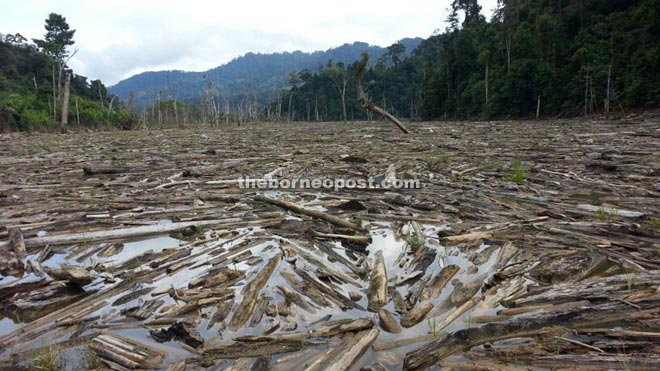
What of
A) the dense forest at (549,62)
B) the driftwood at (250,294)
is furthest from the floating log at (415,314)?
the dense forest at (549,62)

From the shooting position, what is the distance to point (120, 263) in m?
3.15

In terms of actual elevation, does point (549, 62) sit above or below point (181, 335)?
above

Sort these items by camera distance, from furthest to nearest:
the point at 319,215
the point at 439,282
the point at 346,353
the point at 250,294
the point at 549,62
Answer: the point at 549,62 < the point at 319,215 < the point at 439,282 < the point at 250,294 < the point at 346,353

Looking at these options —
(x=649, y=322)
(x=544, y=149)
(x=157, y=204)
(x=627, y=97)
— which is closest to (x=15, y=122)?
(x=157, y=204)

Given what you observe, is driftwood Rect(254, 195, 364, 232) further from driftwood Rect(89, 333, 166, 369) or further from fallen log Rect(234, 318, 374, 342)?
driftwood Rect(89, 333, 166, 369)

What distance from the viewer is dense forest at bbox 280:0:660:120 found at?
1203 inches

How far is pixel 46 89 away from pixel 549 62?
62.2m

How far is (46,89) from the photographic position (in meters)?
49.1

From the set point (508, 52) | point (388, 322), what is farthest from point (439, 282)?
point (508, 52)

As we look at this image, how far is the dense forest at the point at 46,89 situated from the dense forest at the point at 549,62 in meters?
30.4

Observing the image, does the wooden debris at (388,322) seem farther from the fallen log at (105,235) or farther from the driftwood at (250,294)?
the fallen log at (105,235)

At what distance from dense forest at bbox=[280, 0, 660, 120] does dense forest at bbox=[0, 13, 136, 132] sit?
3040 centimetres

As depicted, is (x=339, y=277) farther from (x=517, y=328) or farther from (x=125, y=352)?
(x=125, y=352)

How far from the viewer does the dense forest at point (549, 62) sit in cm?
3056
